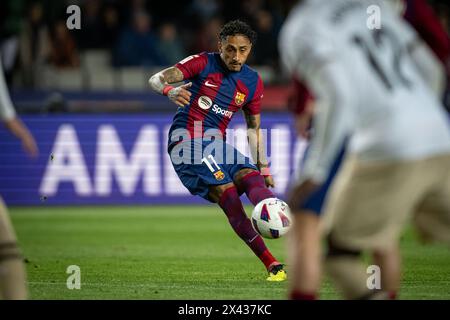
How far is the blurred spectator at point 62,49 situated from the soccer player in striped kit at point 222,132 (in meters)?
9.49

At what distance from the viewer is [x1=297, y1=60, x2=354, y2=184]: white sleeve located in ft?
16.0

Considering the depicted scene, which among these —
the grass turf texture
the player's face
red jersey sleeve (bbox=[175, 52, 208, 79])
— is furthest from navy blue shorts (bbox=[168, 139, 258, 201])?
the grass turf texture

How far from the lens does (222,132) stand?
9492 mm

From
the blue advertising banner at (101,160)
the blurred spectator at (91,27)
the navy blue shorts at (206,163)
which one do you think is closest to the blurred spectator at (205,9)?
the blurred spectator at (91,27)

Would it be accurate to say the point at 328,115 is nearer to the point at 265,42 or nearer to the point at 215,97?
the point at 215,97

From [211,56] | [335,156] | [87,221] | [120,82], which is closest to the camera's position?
[335,156]

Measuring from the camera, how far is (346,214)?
5.14 metres

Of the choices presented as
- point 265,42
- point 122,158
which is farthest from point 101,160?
point 265,42

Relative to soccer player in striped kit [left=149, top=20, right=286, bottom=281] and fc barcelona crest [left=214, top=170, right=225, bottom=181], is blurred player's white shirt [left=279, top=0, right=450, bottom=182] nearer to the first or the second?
soccer player in striped kit [left=149, top=20, right=286, bottom=281]

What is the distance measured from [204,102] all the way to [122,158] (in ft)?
22.3

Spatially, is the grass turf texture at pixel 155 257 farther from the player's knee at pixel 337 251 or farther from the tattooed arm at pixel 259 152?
the player's knee at pixel 337 251

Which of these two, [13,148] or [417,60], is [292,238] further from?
[13,148]
